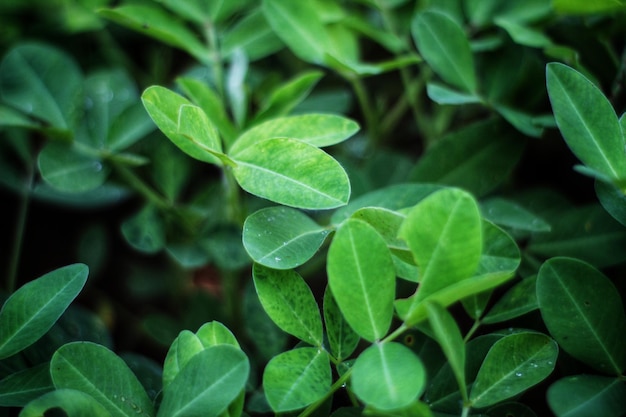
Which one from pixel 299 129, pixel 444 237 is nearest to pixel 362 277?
pixel 444 237

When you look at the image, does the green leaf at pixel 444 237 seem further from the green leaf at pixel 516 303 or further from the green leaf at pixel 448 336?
the green leaf at pixel 516 303

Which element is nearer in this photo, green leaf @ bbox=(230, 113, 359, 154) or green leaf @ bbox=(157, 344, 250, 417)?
green leaf @ bbox=(157, 344, 250, 417)

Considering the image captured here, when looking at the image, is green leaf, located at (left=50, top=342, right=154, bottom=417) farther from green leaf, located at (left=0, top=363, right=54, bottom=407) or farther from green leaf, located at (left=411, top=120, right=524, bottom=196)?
green leaf, located at (left=411, top=120, right=524, bottom=196)

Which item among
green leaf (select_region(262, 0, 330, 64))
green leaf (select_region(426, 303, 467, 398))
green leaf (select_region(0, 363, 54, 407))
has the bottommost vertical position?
green leaf (select_region(0, 363, 54, 407))

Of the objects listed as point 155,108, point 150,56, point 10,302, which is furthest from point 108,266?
point 155,108

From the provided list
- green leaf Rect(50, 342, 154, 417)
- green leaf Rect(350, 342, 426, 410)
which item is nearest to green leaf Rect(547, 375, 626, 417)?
green leaf Rect(350, 342, 426, 410)

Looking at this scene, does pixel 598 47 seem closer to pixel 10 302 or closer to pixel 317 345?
pixel 317 345

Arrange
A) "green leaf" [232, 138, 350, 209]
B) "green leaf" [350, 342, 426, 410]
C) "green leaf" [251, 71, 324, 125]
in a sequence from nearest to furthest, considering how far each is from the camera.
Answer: "green leaf" [350, 342, 426, 410], "green leaf" [232, 138, 350, 209], "green leaf" [251, 71, 324, 125]
